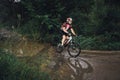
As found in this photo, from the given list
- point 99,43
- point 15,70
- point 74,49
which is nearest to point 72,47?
point 74,49

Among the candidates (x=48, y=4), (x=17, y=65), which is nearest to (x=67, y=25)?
(x=48, y=4)

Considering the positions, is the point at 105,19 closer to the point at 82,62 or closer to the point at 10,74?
the point at 82,62

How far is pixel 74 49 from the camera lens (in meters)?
13.5

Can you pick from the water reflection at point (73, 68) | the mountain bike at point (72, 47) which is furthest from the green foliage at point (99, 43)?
the water reflection at point (73, 68)

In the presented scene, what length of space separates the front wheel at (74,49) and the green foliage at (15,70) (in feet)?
16.8

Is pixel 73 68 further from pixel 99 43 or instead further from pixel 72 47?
pixel 99 43

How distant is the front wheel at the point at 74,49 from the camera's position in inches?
527

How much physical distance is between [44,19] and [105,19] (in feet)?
11.3

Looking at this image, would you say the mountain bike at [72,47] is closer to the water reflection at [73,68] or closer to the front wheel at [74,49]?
the front wheel at [74,49]

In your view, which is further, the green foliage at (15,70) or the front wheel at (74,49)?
the front wheel at (74,49)

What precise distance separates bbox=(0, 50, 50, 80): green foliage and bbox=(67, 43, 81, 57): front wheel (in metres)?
5.13

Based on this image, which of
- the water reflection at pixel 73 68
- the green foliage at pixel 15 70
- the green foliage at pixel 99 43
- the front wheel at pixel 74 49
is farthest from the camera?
the green foliage at pixel 99 43

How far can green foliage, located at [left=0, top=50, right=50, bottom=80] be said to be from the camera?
758 cm

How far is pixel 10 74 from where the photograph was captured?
299 inches
